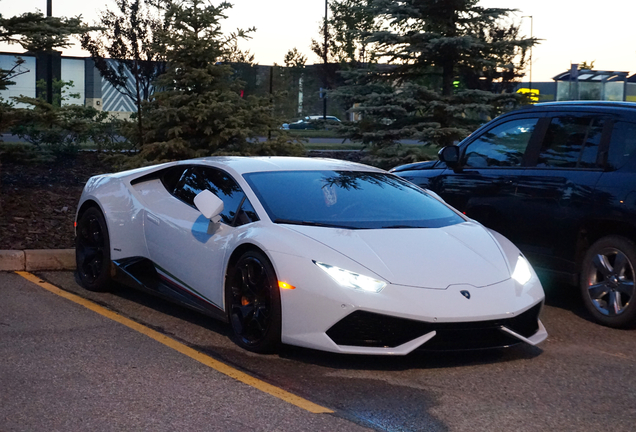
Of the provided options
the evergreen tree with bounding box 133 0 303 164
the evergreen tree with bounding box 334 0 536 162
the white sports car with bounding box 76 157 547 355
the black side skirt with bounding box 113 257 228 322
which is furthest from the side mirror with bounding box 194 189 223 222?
the evergreen tree with bounding box 334 0 536 162

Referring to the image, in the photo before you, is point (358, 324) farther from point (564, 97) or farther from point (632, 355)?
point (564, 97)

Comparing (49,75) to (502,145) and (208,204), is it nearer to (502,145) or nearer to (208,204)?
(502,145)

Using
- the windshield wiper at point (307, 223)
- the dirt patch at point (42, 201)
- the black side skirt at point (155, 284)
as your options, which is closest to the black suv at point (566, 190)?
the windshield wiper at point (307, 223)

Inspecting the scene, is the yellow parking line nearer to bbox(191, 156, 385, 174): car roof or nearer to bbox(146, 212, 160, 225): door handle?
bbox(146, 212, 160, 225): door handle

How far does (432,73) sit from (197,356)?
13.4 metres

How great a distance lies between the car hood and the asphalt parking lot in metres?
0.57

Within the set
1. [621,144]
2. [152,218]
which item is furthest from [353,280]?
[621,144]

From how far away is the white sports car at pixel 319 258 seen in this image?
4883 millimetres

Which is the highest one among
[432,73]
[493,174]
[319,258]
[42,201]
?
[432,73]

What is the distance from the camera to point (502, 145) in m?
7.64

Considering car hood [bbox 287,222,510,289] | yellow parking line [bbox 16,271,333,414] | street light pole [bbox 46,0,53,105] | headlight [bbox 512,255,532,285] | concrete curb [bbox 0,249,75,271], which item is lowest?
yellow parking line [bbox 16,271,333,414]

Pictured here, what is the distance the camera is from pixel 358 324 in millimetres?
4852

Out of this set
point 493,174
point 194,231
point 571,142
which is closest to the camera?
point 194,231

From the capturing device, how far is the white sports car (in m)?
4.88
